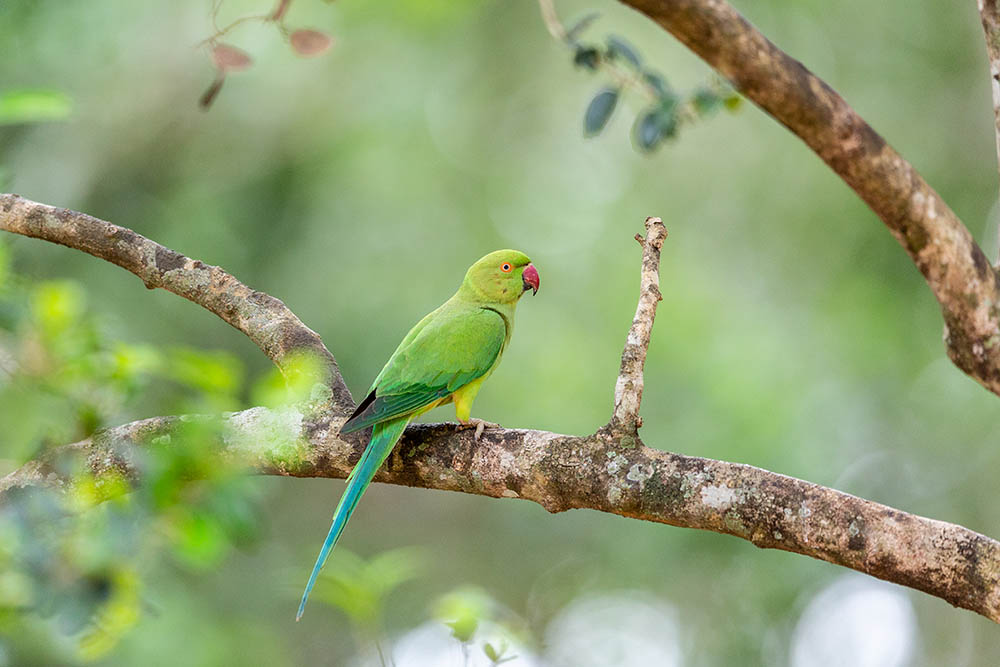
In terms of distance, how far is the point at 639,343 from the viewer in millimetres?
2436

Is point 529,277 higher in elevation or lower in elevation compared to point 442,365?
higher

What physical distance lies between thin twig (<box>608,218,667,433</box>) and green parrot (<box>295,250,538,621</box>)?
44 centimetres

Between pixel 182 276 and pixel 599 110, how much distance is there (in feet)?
4.49

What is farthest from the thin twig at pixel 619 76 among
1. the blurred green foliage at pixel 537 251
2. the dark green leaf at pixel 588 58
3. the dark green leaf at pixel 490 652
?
the blurred green foliage at pixel 537 251

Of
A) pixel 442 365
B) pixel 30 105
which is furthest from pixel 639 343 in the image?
pixel 30 105

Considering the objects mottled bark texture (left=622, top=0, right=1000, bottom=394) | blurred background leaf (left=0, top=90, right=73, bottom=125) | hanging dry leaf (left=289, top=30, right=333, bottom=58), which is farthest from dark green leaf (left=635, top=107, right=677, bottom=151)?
blurred background leaf (left=0, top=90, right=73, bottom=125)

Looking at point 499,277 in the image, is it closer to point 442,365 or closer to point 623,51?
point 442,365

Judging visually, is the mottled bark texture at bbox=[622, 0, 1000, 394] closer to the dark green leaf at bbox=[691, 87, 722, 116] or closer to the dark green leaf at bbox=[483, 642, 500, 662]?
the dark green leaf at bbox=[691, 87, 722, 116]

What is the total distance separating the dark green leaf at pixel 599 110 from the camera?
264 cm

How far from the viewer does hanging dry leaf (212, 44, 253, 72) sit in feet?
8.13

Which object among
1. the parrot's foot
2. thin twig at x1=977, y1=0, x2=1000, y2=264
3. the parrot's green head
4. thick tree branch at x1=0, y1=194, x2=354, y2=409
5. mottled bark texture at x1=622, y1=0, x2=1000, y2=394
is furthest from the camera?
the parrot's green head

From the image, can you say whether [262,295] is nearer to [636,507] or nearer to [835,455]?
[636,507]

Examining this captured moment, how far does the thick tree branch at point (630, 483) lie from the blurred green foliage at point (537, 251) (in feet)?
11.9

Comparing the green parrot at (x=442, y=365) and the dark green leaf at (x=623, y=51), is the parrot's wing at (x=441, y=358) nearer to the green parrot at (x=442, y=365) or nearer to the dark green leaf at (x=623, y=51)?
the green parrot at (x=442, y=365)
